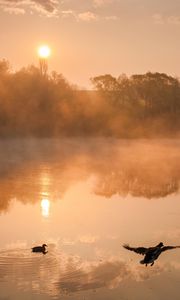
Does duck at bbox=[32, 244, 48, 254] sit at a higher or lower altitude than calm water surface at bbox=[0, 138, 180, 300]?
higher

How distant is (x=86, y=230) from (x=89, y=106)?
205 ft

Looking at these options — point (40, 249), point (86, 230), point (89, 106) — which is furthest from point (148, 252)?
point (89, 106)

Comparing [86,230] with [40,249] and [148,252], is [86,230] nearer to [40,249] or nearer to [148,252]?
[40,249]

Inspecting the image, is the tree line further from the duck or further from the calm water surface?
the duck

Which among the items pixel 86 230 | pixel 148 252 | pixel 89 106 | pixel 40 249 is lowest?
pixel 86 230

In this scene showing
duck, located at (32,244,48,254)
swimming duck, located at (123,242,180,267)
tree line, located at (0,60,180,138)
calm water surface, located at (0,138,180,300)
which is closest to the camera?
calm water surface, located at (0,138,180,300)

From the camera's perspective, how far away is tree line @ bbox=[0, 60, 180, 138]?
6838 cm

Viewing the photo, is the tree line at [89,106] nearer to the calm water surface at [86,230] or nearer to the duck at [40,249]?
the calm water surface at [86,230]

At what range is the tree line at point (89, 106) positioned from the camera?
224ft

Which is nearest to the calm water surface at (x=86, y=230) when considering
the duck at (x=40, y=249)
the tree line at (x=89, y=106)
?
the duck at (x=40, y=249)

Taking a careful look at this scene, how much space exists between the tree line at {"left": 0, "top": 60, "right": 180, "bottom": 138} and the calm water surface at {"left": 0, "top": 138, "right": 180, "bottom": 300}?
3051cm

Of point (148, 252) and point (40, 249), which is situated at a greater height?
point (148, 252)

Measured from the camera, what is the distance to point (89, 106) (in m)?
80.6

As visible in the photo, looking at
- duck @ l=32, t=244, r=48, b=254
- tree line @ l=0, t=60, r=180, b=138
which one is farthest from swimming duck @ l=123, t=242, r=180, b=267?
tree line @ l=0, t=60, r=180, b=138
